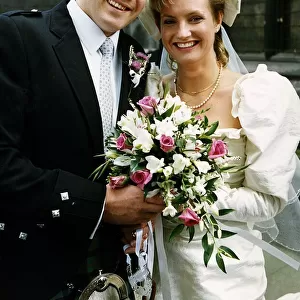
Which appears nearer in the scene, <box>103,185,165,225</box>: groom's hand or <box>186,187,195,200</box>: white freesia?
<box>186,187,195,200</box>: white freesia

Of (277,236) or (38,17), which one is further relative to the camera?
(277,236)

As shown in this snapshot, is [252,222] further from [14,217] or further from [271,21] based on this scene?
[271,21]

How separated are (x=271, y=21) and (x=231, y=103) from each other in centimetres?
603

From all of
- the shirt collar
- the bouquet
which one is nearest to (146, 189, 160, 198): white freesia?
the bouquet

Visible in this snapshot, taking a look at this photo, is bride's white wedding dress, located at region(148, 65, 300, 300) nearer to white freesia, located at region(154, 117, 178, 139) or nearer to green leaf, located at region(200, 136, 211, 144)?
green leaf, located at region(200, 136, 211, 144)

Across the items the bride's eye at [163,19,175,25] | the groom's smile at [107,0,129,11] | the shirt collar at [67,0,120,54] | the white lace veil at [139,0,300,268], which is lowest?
the white lace veil at [139,0,300,268]

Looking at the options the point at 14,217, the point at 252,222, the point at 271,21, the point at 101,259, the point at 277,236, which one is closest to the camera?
the point at 14,217

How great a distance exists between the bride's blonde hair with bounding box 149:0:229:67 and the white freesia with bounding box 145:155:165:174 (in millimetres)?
984

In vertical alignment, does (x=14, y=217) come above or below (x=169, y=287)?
above

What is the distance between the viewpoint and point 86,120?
2768mm

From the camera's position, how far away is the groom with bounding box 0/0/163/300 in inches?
103

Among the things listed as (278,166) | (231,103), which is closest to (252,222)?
(278,166)

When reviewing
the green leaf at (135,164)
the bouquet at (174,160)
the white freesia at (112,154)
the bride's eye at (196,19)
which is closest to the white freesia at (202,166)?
the bouquet at (174,160)

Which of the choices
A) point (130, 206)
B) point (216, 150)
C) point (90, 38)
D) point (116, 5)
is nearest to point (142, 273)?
point (130, 206)
